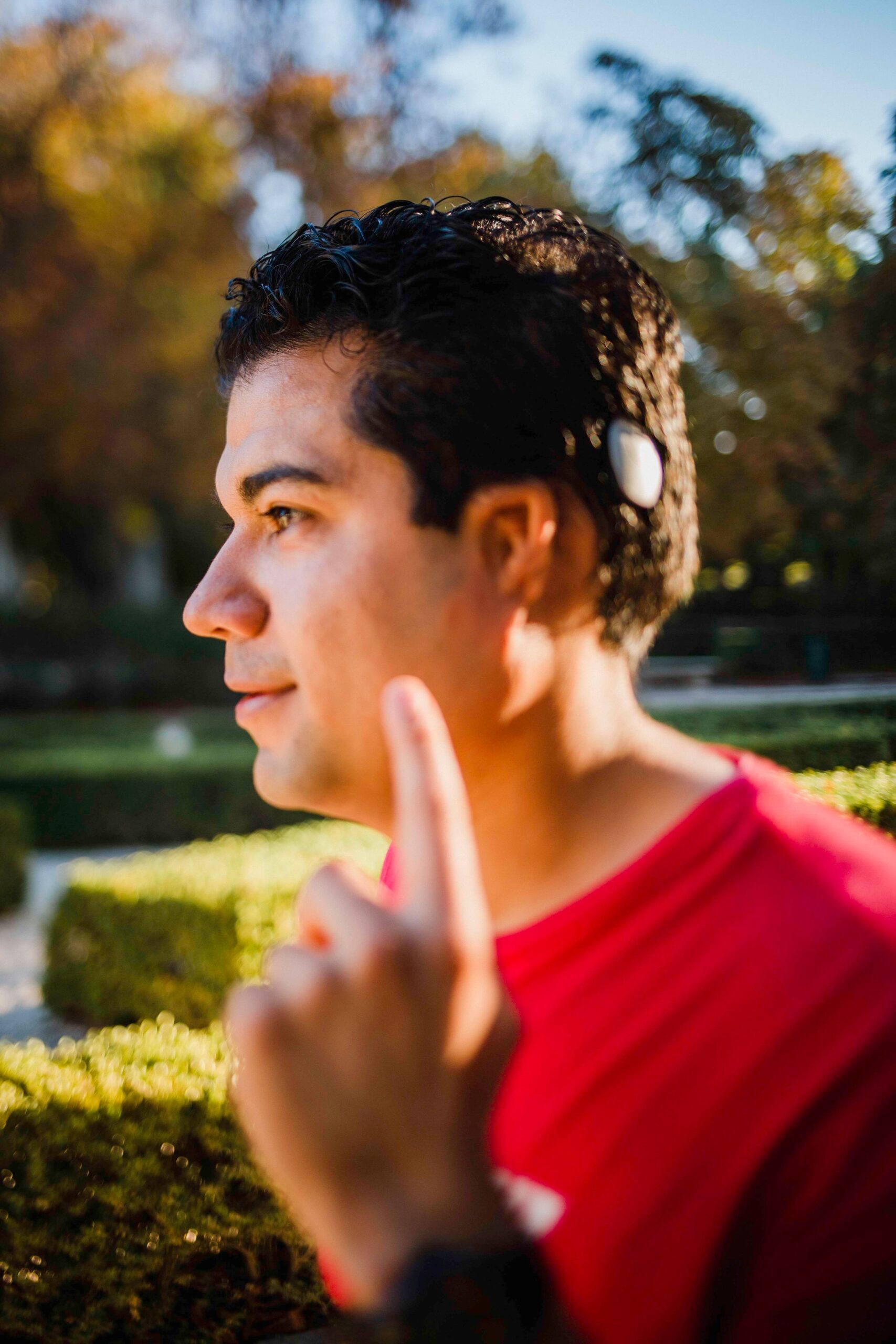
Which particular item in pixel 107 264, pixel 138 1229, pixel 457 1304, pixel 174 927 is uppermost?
pixel 107 264

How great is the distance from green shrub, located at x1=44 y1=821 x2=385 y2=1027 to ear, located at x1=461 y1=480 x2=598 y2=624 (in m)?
4.22

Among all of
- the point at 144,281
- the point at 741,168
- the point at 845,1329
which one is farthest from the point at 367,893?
the point at 144,281

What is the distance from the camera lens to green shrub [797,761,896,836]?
2129 millimetres

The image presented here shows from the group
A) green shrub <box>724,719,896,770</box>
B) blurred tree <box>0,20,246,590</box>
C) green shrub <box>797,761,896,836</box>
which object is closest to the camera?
green shrub <box>797,761,896,836</box>

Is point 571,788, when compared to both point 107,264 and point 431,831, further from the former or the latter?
point 107,264

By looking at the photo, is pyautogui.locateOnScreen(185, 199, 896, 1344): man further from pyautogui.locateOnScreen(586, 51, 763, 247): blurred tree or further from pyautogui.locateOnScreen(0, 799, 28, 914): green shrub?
pyautogui.locateOnScreen(0, 799, 28, 914): green shrub

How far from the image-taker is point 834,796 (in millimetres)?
2209

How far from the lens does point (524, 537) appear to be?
118 centimetres

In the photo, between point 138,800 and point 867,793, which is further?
point 138,800

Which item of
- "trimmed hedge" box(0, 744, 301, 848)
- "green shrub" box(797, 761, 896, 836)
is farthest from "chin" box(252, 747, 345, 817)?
"trimmed hedge" box(0, 744, 301, 848)

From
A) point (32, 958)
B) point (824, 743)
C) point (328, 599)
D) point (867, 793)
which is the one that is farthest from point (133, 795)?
point (328, 599)

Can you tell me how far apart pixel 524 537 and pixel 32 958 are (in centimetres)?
780

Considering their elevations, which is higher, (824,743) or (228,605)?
(228,605)

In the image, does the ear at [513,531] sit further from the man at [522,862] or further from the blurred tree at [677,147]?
the blurred tree at [677,147]
